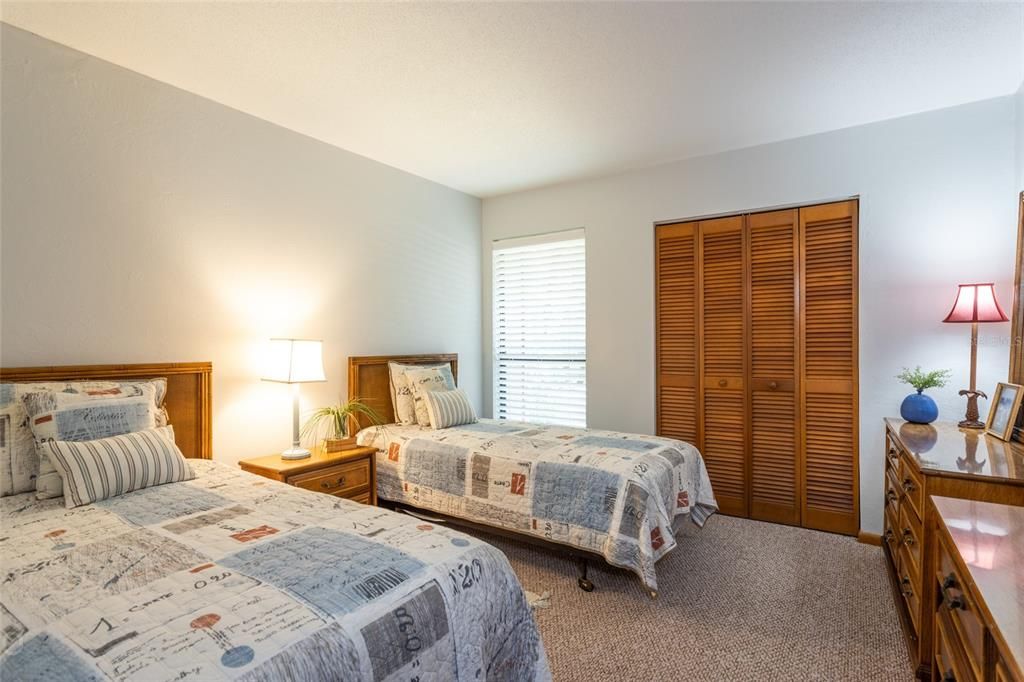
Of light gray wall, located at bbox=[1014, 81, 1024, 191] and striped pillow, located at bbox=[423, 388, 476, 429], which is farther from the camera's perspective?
striped pillow, located at bbox=[423, 388, 476, 429]

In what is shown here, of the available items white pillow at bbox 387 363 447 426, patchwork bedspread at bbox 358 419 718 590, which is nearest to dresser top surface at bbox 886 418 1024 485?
patchwork bedspread at bbox 358 419 718 590

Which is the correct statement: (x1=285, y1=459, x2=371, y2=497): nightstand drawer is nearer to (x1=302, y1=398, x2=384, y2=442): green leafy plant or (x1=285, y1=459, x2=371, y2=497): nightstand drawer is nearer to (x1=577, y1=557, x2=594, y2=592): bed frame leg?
(x1=302, y1=398, x2=384, y2=442): green leafy plant

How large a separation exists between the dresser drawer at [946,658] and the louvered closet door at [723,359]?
2159mm

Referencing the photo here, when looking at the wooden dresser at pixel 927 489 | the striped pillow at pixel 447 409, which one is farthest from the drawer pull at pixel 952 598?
the striped pillow at pixel 447 409

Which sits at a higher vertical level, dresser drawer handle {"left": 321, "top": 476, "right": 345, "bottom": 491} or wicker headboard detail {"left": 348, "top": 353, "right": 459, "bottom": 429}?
wicker headboard detail {"left": 348, "top": 353, "right": 459, "bottom": 429}

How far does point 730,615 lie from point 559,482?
989mm

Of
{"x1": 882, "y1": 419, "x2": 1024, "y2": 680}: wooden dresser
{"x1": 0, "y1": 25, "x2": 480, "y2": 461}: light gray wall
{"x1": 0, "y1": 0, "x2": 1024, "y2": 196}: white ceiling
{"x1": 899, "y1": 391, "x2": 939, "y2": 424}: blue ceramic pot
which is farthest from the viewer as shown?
{"x1": 899, "y1": 391, "x2": 939, "y2": 424}: blue ceramic pot

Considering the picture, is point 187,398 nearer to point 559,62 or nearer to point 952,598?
point 559,62

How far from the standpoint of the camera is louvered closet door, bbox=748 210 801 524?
350 centimetres

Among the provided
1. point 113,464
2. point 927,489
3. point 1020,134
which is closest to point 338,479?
point 113,464

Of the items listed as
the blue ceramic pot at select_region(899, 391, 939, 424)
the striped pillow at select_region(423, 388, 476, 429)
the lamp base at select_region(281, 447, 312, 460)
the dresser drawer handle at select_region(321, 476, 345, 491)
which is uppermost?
the blue ceramic pot at select_region(899, 391, 939, 424)

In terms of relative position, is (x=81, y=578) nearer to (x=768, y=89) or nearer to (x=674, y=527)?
(x=674, y=527)

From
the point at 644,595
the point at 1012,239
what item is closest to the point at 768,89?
the point at 1012,239

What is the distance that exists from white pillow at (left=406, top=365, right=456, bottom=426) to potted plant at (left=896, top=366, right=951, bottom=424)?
Answer: 2864mm
